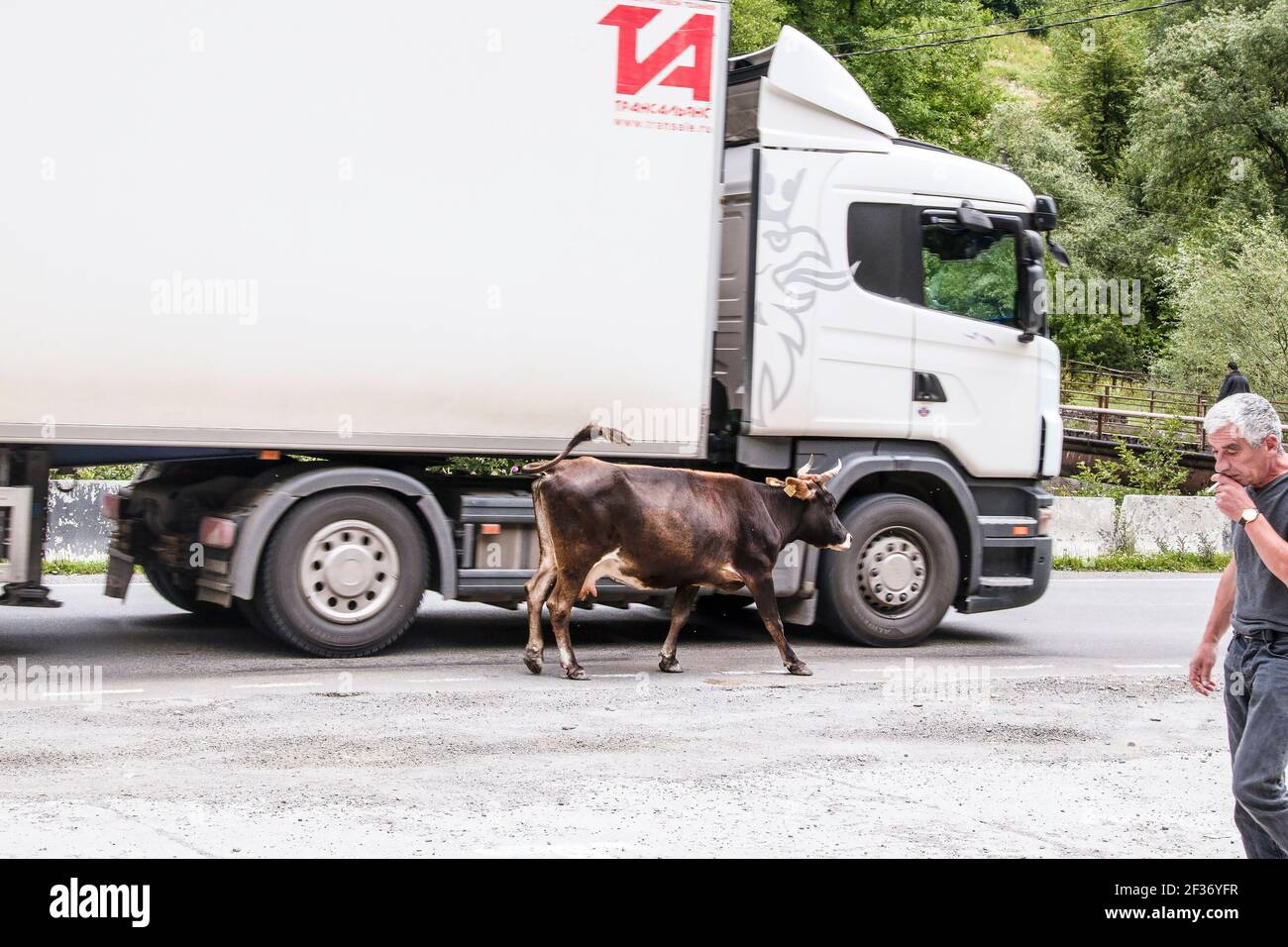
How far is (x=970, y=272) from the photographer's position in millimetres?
11867

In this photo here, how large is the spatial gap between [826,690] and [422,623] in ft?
12.4

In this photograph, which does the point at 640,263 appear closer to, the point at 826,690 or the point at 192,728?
the point at 826,690

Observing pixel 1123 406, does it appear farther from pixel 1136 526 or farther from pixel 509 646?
pixel 509 646

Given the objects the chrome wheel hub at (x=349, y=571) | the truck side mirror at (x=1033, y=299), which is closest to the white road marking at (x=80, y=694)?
the chrome wheel hub at (x=349, y=571)

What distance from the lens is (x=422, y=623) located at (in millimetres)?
12367

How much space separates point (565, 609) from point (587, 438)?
3.42ft

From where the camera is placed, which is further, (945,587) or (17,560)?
(945,587)

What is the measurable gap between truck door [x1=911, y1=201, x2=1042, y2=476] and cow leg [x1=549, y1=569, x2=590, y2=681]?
10.3ft

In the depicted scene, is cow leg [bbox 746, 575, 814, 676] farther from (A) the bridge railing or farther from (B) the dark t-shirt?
(A) the bridge railing

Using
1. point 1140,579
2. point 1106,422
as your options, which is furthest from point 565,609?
point 1106,422

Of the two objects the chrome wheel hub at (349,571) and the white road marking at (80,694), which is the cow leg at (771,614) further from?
the white road marking at (80,694)

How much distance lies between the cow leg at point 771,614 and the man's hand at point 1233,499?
17.2ft
